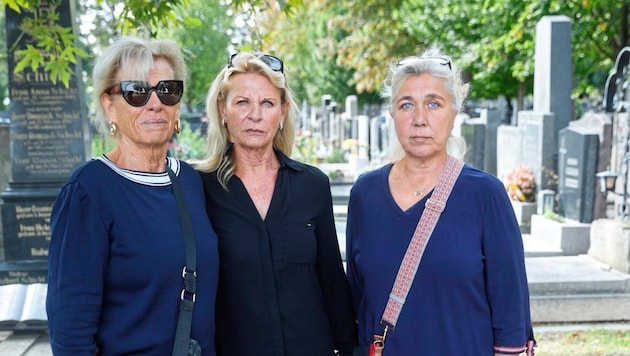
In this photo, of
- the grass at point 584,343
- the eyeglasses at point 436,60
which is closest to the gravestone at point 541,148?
the grass at point 584,343

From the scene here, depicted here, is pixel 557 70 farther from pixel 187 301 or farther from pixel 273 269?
pixel 187 301

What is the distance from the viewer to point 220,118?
2.84 metres

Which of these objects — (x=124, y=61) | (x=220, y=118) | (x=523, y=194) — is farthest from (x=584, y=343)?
(x=523, y=194)

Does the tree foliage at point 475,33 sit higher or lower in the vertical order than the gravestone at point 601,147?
higher

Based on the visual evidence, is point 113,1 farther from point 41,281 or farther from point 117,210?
point 41,281

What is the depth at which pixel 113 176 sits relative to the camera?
88.0 inches

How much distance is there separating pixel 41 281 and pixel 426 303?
5.48m

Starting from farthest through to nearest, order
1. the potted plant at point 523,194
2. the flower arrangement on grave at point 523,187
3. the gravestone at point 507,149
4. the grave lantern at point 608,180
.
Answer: the gravestone at point 507,149 < the flower arrangement on grave at point 523,187 < the potted plant at point 523,194 < the grave lantern at point 608,180

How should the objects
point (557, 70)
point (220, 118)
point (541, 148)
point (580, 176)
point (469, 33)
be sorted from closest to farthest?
1. point (220, 118)
2. point (580, 176)
3. point (541, 148)
4. point (557, 70)
5. point (469, 33)

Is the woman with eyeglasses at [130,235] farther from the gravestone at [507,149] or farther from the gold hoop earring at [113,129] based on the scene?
the gravestone at [507,149]

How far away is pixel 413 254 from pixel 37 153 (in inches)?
225

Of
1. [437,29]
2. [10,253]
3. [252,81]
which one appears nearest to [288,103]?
[252,81]

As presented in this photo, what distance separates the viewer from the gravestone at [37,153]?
22.6 ft

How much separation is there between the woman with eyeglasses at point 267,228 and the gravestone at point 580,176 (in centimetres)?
742
